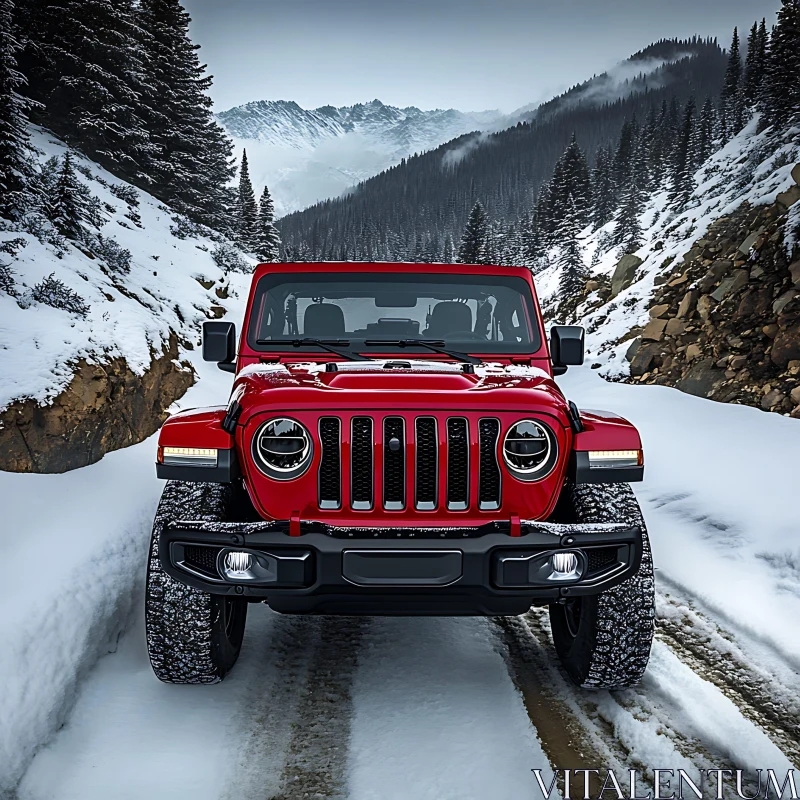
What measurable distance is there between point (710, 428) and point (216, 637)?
6554 mm

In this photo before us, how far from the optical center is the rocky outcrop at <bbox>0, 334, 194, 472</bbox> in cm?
536

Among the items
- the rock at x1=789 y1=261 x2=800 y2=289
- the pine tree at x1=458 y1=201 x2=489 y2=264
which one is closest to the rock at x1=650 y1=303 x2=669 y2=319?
the rock at x1=789 y1=261 x2=800 y2=289

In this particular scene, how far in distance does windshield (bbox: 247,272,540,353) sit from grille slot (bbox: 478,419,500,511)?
1297 mm

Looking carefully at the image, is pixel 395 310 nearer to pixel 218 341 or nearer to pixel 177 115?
pixel 218 341

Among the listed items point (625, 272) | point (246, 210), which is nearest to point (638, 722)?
point (625, 272)

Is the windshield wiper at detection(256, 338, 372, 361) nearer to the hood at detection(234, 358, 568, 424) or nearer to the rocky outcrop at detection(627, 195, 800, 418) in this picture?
the hood at detection(234, 358, 568, 424)

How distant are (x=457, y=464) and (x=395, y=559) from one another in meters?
0.45

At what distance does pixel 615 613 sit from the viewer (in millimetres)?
2771

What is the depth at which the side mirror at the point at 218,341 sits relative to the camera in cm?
384

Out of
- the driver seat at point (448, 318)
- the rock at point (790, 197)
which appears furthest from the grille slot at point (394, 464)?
the rock at point (790, 197)

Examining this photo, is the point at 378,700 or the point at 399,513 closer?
the point at 399,513

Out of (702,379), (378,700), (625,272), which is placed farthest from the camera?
(625,272)

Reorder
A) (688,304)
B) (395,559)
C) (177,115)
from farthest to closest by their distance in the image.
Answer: (177,115) < (688,304) < (395,559)

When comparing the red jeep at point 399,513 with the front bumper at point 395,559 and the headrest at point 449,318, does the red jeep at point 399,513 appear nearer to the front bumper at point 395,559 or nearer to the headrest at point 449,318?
the front bumper at point 395,559
